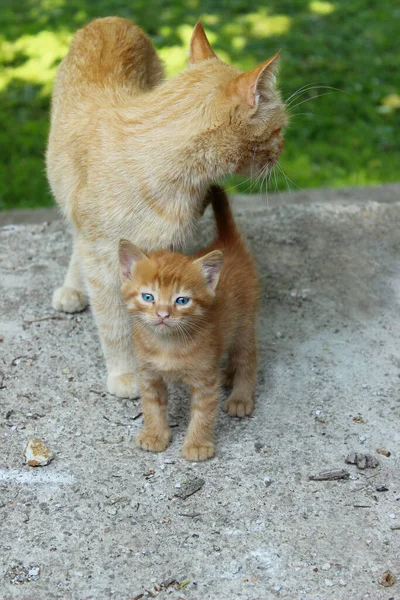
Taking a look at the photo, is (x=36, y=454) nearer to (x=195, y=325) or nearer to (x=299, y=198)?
(x=195, y=325)

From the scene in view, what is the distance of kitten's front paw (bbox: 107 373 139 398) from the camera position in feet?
13.6

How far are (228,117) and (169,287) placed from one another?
0.78 metres

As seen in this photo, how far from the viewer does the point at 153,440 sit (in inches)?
149

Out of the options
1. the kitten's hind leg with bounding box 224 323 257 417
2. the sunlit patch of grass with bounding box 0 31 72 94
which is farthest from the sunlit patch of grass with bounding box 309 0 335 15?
the kitten's hind leg with bounding box 224 323 257 417

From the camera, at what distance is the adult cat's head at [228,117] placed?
3596 millimetres

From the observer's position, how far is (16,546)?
3.26 meters

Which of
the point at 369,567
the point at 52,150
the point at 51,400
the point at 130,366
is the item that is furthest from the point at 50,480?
the point at 52,150

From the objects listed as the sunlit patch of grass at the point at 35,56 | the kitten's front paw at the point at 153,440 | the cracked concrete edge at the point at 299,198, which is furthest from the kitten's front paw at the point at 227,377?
the sunlit patch of grass at the point at 35,56

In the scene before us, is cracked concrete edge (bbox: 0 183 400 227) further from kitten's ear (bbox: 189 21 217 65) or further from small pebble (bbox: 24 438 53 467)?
small pebble (bbox: 24 438 53 467)

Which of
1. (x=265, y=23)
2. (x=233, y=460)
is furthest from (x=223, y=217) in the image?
(x=265, y=23)

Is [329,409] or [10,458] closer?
[10,458]

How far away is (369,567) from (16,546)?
4.41ft

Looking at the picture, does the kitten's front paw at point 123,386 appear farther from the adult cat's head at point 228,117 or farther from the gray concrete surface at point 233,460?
the adult cat's head at point 228,117

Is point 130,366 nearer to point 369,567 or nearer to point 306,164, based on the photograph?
point 369,567
